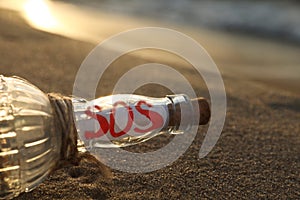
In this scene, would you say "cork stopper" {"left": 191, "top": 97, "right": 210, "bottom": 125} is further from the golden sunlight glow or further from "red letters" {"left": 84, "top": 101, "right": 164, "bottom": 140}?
the golden sunlight glow

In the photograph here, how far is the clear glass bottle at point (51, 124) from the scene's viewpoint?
1185mm

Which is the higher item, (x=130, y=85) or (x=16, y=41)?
(x=16, y=41)

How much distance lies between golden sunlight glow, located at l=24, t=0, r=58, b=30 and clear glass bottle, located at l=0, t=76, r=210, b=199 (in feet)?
10.2

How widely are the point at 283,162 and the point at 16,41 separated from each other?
2278mm

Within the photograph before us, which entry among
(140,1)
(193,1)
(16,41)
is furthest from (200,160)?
(193,1)

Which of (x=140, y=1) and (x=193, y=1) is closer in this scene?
(x=140, y=1)

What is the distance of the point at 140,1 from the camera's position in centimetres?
718

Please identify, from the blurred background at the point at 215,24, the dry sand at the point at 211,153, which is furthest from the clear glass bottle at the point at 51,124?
the blurred background at the point at 215,24

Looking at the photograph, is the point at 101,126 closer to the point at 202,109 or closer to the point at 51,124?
the point at 51,124

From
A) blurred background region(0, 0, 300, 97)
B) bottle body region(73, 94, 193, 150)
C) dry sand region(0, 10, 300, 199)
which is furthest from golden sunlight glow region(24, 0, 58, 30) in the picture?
bottle body region(73, 94, 193, 150)

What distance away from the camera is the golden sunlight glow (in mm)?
4441

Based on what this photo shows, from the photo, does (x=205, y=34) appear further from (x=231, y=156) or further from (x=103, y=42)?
(x=231, y=156)

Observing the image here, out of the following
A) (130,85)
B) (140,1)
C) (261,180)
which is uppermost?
(140,1)

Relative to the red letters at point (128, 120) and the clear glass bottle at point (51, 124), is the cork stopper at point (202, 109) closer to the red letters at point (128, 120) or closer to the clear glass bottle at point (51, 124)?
the clear glass bottle at point (51, 124)
